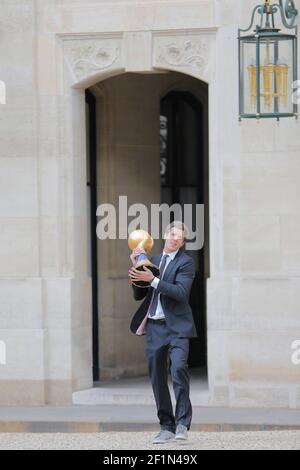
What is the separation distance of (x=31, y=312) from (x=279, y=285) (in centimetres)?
264

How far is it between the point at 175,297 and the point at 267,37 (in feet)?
10.4

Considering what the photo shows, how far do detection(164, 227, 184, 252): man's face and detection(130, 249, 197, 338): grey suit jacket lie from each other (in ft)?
0.26

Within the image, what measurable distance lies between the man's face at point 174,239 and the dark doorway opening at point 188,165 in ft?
19.0

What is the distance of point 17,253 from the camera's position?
15156 millimetres

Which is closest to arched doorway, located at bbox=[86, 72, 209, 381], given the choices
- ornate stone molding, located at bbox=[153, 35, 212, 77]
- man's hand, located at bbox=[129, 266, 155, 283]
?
ornate stone molding, located at bbox=[153, 35, 212, 77]

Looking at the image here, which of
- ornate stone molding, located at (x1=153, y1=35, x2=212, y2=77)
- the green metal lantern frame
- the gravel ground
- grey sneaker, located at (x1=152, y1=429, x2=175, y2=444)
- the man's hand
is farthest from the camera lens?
ornate stone molding, located at (x1=153, y1=35, x2=212, y2=77)

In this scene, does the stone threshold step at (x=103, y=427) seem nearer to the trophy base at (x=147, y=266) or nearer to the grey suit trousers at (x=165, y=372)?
the grey suit trousers at (x=165, y=372)

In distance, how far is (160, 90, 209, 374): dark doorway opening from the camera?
720 inches

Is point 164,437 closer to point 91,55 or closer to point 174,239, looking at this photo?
point 174,239

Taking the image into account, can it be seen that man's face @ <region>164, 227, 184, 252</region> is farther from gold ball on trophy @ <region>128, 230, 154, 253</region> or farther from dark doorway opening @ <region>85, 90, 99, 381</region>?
dark doorway opening @ <region>85, 90, 99, 381</region>

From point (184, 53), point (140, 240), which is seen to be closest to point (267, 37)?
point (184, 53)

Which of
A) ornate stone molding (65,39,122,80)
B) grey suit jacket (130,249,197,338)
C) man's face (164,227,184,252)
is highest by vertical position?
ornate stone molding (65,39,122,80)

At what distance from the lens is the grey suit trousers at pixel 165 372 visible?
476 inches

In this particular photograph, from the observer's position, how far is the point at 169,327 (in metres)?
12.2
